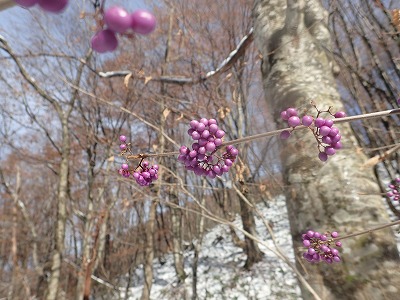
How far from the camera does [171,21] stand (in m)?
6.14

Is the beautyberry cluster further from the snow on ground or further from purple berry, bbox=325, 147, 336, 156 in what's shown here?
the snow on ground

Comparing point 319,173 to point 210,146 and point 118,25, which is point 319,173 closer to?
point 210,146

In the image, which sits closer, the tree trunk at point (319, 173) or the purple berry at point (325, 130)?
the purple berry at point (325, 130)

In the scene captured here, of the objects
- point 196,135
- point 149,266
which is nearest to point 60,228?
point 149,266

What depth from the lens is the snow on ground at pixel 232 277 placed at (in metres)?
5.19

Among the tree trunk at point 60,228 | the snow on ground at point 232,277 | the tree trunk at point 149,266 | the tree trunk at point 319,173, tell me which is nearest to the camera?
the tree trunk at point 319,173

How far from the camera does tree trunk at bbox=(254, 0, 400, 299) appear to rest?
141cm

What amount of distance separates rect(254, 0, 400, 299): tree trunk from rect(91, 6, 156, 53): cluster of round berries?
138 centimetres

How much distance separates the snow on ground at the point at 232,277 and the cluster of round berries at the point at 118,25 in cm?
532

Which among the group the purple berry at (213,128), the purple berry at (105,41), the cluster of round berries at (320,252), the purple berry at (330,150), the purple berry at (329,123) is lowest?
the cluster of round berries at (320,252)

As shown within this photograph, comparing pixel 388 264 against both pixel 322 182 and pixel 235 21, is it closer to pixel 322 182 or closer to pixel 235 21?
pixel 322 182

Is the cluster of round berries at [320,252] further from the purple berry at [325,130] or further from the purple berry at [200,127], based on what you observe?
the purple berry at [200,127]

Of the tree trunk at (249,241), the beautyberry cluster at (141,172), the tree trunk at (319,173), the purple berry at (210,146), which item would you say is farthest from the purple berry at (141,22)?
the tree trunk at (249,241)

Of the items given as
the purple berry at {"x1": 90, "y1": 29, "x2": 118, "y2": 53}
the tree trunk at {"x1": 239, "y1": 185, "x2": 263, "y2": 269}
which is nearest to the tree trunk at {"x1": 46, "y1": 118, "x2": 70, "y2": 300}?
the tree trunk at {"x1": 239, "y1": 185, "x2": 263, "y2": 269}
